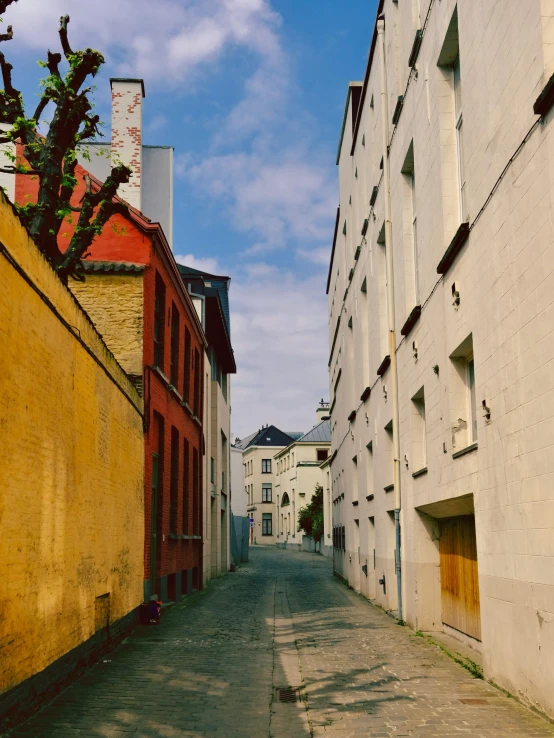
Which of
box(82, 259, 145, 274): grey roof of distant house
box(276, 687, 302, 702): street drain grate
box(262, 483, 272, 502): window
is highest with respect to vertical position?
box(82, 259, 145, 274): grey roof of distant house

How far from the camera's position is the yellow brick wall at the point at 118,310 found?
14094mm

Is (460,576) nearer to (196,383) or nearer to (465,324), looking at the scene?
(465,324)

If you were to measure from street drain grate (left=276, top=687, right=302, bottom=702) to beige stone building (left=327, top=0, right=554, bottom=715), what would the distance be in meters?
1.98

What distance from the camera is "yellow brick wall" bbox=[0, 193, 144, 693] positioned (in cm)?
629

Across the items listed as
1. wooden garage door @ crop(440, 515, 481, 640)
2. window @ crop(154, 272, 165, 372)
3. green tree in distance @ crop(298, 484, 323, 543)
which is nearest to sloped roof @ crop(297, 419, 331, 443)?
green tree in distance @ crop(298, 484, 323, 543)

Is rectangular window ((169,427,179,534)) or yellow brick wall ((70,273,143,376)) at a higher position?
yellow brick wall ((70,273,143,376))

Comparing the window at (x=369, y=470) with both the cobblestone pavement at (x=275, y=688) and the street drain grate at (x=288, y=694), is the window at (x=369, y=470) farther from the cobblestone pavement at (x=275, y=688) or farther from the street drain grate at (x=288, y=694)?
the street drain grate at (x=288, y=694)

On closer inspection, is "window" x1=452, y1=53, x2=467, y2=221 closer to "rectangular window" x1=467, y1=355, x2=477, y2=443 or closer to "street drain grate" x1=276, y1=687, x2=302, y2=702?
"rectangular window" x1=467, y1=355, x2=477, y2=443

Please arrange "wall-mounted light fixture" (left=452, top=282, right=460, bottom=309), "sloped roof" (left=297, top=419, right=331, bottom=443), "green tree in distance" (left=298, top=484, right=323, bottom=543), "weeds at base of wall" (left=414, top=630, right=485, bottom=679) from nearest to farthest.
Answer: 1. "weeds at base of wall" (left=414, top=630, right=485, bottom=679)
2. "wall-mounted light fixture" (left=452, top=282, right=460, bottom=309)
3. "green tree in distance" (left=298, top=484, right=323, bottom=543)
4. "sloped roof" (left=297, top=419, right=331, bottom=443)

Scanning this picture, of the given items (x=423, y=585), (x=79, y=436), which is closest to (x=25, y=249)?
(x=79, y=436)

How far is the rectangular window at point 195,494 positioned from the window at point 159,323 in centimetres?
647

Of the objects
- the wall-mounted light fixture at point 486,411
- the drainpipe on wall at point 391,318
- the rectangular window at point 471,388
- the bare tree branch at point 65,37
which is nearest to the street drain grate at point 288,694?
the wall-mounted light fixture at point 486,411

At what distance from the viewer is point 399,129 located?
1405cm

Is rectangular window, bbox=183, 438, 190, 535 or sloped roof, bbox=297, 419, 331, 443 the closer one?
rectangular window, bbox=183, 438, 190, 535
